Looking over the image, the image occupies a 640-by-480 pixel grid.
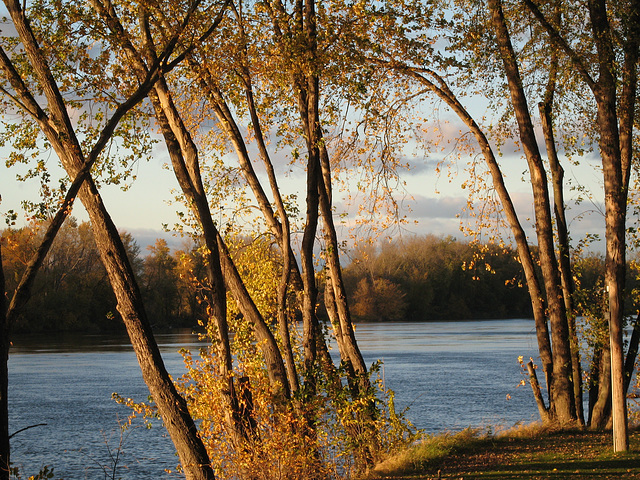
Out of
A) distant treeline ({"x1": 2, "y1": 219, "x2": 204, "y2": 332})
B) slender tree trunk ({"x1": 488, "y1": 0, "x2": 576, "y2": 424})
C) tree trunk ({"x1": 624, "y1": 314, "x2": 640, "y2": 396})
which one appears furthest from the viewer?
distant treeline ({"x1": 2, "y1": 219, "x2": 204, "y2": 332})

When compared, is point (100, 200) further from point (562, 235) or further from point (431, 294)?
point (431, 294)

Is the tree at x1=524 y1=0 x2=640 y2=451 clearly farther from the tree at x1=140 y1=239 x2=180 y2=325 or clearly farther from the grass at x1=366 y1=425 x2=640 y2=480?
the tree at x1=140 y1=239 x2=180 y2=325

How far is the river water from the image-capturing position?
51.1 feet

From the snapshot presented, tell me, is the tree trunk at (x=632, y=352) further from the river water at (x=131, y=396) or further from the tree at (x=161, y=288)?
the tree at (x=161, y=288)

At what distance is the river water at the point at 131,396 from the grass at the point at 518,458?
1556 millimetres

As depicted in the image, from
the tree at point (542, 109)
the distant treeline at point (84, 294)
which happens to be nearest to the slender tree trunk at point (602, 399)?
the tree at point (542, 109)

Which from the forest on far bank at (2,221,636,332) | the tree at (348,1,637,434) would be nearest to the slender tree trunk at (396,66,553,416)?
the tree at (348,1,637,434)

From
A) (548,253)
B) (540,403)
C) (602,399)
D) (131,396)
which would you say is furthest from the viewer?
(131,396)

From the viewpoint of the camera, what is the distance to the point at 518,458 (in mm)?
8570

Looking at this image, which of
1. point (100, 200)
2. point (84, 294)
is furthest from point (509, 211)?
point (84, 294)

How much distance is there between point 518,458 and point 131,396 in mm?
16366

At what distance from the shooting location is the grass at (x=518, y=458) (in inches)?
295

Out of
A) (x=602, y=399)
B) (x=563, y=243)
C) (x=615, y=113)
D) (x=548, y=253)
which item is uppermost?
(x=615, y=113)

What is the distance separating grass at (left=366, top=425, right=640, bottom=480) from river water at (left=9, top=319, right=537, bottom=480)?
61.3 inches
